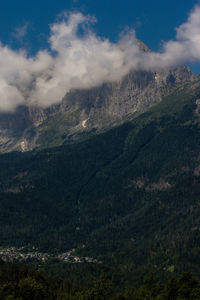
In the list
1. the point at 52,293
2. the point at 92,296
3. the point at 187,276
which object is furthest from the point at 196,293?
the point at 52,293

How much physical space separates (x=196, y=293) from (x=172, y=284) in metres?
15.8

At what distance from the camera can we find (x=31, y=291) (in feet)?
548

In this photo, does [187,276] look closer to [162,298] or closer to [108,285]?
[162,298]

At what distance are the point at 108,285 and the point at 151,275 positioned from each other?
2669cm

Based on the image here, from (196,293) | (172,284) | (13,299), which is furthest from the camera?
(172,284)

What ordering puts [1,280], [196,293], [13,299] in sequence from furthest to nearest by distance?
[1,280] < [196,293] < [13,299]

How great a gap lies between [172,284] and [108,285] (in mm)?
31063

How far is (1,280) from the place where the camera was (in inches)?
7579

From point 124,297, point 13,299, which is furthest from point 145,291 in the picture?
point 13,299

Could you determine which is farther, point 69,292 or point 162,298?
point 69,292

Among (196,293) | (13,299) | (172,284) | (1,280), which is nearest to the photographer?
(13,299)

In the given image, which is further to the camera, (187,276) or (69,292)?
(69,292)

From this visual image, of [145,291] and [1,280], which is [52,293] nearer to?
[1,280]

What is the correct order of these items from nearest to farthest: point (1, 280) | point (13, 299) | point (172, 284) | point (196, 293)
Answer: point (13, 299) → point (196, 293) → point (172, 284) → point (1, 280)
